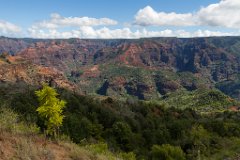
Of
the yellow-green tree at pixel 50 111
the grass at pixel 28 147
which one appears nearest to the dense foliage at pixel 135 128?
the yellow-green tree at pixel 50 111

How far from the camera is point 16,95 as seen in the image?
338 feet

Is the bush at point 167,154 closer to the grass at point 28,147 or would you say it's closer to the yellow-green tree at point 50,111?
the yellow-green tree at point 50,111

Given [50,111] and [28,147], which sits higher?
[28,147]

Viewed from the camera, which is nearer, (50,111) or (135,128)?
(50,111)

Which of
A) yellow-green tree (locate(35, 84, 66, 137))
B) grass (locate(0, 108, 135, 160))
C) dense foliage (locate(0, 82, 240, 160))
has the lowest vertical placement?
dense foliage (locate(0, 82, 240, 160))

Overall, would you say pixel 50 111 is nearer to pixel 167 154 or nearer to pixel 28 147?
pixel 28 147

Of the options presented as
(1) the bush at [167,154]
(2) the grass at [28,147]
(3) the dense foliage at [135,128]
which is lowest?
(3) the dense foliage at [135,128]

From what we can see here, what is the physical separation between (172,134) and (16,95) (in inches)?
1885

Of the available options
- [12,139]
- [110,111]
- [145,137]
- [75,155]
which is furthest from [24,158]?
[110,111]

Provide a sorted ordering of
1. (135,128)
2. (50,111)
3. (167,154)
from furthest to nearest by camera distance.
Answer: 1. (135,128)
2. (167,154)
3. (50,111)

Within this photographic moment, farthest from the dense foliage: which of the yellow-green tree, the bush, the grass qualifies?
the grass

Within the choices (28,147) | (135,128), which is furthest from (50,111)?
(135,128)

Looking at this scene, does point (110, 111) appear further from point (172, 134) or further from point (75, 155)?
point (75, 155)

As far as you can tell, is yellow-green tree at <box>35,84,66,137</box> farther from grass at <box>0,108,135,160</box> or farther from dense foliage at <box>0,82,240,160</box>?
dense foliage at <box>0,82,240,160</box>
